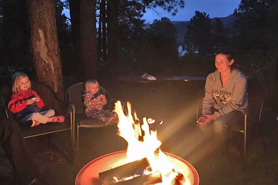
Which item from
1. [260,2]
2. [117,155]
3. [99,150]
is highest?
[260,2]

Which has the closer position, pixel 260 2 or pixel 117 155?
pixel 117 155

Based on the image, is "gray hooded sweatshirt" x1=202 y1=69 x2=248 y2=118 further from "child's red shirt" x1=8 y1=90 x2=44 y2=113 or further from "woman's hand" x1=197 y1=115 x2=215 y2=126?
"child's red shirt" x1=8 y1=90 x2=44 y2=113

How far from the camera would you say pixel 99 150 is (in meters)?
4.07

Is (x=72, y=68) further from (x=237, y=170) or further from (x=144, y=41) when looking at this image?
(x=237, y=170)

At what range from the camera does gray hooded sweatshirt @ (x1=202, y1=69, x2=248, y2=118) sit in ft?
11.3

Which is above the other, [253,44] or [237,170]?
[253,44]

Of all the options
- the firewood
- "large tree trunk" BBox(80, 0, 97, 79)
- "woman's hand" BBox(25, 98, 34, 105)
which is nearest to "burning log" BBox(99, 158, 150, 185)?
the firewood

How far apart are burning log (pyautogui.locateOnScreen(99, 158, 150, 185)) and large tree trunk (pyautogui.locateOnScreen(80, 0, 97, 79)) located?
3.40 m

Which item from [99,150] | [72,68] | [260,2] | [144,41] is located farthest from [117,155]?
[260,2]

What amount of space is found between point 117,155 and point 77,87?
1949 mm

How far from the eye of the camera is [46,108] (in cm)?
398

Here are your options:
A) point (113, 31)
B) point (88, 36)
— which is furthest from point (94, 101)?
point (113, 31)

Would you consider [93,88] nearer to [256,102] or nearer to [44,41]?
[44,41]

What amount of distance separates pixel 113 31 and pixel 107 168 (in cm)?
811
